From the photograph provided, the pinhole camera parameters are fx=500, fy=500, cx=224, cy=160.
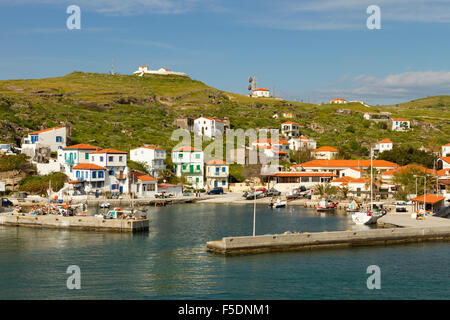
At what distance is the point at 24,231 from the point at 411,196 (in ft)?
199

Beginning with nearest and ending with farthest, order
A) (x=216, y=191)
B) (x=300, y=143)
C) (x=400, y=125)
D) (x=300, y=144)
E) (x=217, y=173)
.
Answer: (x=216, y=191) < (x=217, y=173) < (x=300, y=144) < (x=300, y=143) < (x=400, y=125)

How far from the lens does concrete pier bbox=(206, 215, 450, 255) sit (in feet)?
159

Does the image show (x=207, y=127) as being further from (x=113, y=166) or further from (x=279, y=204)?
(x=279, y=204)

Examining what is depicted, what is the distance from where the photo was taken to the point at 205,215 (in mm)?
75750

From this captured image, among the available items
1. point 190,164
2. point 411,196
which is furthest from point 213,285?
point 190,164

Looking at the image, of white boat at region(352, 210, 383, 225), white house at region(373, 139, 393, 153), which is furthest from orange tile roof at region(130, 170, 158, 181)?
white house at region(373, 139, 393, 153)

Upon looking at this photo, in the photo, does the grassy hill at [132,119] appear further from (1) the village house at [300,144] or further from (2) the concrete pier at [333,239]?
(2) the concrete pier at [333,239]

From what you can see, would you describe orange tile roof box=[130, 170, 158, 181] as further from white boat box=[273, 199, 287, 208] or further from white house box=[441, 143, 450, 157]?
white house box=[441, 143, 450, 157]

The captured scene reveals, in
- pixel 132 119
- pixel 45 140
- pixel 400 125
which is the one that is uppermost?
pixel 400 125

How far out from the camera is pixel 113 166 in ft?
317

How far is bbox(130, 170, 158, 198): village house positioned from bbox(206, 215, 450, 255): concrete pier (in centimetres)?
4939

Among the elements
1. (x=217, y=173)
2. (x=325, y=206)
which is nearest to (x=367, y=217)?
(x=325, y=206)

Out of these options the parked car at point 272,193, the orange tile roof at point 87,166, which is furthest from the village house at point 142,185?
the parked car at point 272,193

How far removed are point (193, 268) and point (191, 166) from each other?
6816 cm
